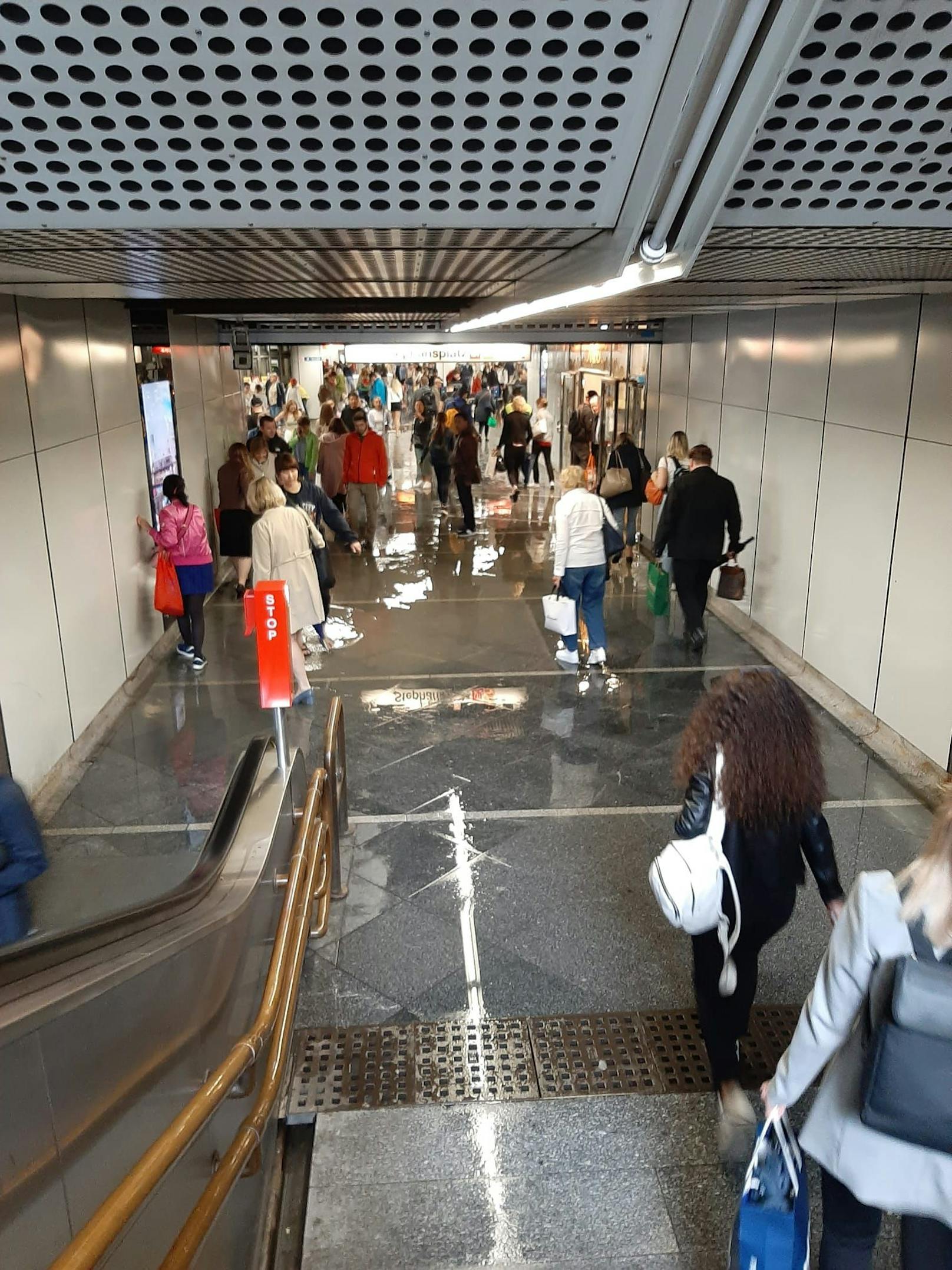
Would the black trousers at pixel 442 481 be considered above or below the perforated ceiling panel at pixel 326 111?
below

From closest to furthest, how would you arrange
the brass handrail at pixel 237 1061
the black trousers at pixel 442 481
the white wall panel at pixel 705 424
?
the brass handrail at pixel 237 1061, the white wall panel at pixel 705 424, the black trousers at pixel 442 481

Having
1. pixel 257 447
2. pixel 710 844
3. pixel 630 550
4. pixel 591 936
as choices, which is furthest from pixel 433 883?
pixel 630 550

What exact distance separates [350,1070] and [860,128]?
3.39 metres

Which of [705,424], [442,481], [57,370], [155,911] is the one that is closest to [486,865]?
[155,911]

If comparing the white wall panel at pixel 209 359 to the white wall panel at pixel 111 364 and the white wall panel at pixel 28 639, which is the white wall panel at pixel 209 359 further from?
the white wall panel at pixel 28 639

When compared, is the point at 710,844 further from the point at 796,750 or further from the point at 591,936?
the point at 591,936

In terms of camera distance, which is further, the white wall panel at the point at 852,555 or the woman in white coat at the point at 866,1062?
the white wall panel at the point at 852,555

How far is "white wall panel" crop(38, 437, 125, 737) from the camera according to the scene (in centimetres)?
630

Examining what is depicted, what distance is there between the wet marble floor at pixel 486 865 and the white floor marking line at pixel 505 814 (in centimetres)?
2

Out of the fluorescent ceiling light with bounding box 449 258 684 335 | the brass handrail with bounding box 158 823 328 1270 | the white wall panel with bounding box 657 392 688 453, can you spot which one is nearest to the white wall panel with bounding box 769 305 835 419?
the white wall panel with bounding box 657 392 688 453

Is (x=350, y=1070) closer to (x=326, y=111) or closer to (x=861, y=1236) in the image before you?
(x=861, y=1236)

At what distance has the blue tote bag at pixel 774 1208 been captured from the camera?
227cm

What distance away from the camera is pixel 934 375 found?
228 inches

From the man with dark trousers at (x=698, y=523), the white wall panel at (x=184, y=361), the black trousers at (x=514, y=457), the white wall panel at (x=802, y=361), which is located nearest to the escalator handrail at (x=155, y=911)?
the man with dark trousers at (x=698, y=523)
